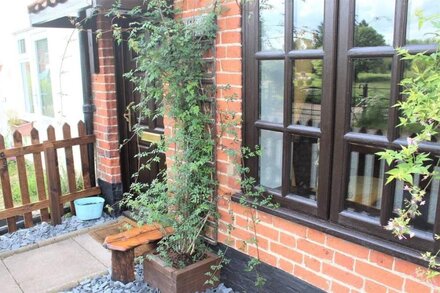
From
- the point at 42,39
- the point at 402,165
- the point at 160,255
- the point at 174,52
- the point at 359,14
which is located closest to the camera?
the point at 402,165

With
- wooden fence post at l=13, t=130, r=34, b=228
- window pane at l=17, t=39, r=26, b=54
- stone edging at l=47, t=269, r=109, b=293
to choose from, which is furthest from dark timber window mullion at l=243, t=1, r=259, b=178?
window pane at l=17, t=39, r=26, b=54

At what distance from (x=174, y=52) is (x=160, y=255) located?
5.33 ft

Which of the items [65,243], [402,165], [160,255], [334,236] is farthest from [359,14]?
[65,243]

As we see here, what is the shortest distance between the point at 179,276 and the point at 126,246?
0.53 meters

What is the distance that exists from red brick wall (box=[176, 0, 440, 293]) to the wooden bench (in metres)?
0.58

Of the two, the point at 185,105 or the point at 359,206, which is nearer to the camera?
the point at 359,206

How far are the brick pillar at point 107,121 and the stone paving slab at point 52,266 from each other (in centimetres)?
90

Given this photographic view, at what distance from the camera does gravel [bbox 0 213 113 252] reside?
4078 millimetres

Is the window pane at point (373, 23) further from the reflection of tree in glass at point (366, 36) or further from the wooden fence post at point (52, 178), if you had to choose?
the wooden fence post at point (52, 178)

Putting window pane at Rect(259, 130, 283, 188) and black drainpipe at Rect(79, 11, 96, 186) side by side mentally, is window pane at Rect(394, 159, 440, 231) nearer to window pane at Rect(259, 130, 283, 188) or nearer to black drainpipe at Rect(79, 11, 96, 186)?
window pane at Rect(259, 130, 283, 188)

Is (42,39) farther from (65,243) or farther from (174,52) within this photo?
(174,52)

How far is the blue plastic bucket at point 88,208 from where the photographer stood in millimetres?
4570

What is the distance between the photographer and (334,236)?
239cm

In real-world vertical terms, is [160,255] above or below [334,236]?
below
